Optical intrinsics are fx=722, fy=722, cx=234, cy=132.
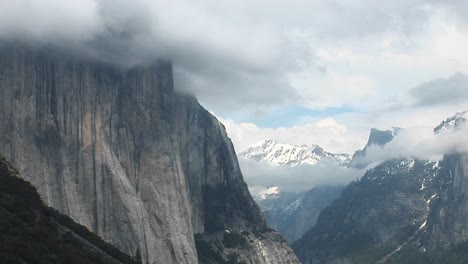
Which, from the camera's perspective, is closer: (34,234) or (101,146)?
(34,234)

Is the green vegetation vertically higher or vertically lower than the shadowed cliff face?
lower

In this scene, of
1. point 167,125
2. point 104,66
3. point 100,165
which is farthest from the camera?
point 167,125

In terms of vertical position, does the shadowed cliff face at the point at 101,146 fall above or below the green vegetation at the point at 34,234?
above

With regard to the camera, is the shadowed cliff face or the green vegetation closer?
the green vegetation

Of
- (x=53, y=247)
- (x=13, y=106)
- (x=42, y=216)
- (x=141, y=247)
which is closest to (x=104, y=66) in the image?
(x=13, y=106)

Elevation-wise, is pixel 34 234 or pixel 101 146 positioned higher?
pixel 101 146

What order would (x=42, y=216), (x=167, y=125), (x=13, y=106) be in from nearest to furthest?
(x=42, y=216), (x=13, y=106), (x=167, y=125)

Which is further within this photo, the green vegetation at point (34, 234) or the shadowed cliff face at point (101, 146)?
the shadowed cliff face at point (101, 146)

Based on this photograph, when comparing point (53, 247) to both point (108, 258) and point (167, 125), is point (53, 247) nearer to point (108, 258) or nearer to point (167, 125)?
point (108, 258)
